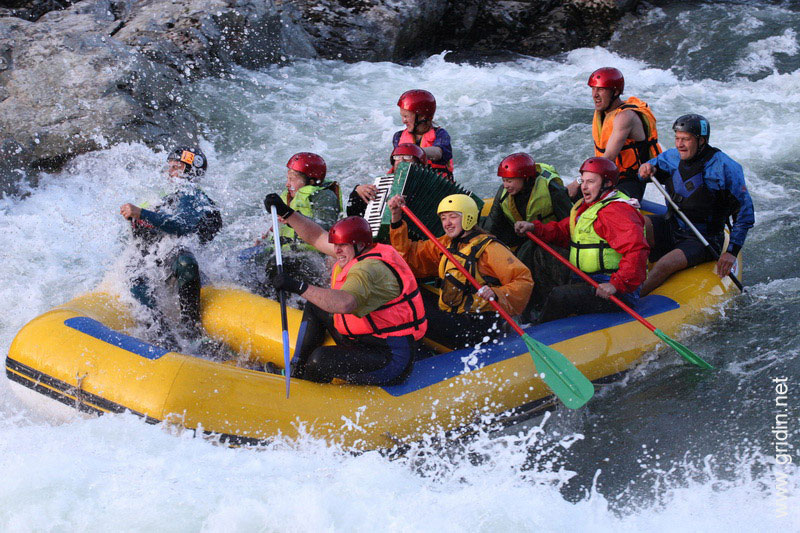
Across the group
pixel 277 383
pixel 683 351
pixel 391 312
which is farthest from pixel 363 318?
pixel 683 351

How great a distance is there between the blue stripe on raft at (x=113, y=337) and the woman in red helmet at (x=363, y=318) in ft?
2.55

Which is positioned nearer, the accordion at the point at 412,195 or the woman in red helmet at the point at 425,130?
the accordion at the point at 412,195

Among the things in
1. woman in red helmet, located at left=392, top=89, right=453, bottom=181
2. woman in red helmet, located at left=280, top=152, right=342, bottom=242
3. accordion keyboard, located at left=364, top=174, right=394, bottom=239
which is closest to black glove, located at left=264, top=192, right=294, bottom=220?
woman in red helmet, located at left=280, top=152, right=342, bottom=242

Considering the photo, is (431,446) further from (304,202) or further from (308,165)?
(308,165)

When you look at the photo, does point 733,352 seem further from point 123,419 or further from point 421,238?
point 123,419

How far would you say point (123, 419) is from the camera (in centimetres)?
382

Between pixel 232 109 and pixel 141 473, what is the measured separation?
690cm

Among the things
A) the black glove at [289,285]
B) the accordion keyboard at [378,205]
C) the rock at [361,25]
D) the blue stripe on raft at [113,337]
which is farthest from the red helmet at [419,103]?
the rock at [361,25]

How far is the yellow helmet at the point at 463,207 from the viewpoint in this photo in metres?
4.43

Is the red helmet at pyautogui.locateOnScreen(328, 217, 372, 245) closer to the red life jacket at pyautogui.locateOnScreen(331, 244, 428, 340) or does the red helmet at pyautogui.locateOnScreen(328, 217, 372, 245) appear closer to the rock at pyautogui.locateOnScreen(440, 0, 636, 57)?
the red life jacket at pyautogui.locateOnScreen(331, 244, 428, 340)

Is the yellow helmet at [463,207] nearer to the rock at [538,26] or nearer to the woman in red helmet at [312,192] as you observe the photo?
the woman in red helmet at [312,192]

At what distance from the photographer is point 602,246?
183 inches

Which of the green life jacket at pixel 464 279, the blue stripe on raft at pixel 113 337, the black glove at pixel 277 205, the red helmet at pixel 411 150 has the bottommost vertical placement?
the blue stripe on raft at pixel 113 337

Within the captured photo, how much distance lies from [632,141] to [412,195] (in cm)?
169
